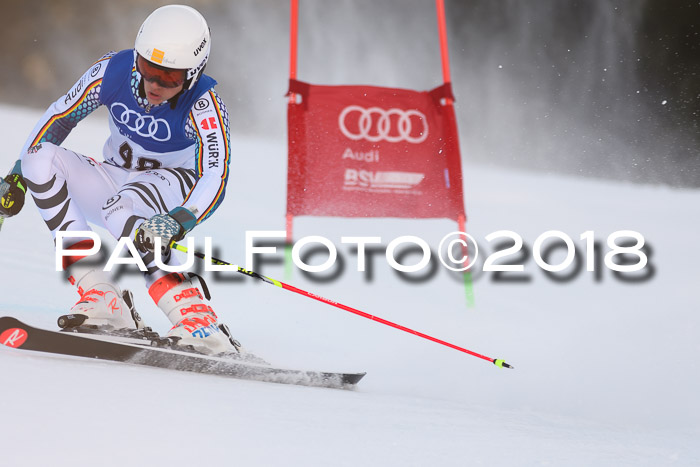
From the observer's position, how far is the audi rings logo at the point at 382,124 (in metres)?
4.30

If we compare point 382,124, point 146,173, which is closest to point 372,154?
point 382,124

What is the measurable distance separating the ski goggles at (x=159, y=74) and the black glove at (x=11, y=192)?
0.65m

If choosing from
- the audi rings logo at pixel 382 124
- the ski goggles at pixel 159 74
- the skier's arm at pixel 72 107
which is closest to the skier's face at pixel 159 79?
the ski goggles at pixel 159 74

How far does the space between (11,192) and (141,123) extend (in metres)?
0.55

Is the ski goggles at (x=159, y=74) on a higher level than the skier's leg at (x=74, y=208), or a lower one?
higher

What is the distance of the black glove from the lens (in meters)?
2.79

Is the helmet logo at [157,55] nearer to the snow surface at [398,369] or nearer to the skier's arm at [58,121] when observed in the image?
the skier's arm at [58,121]

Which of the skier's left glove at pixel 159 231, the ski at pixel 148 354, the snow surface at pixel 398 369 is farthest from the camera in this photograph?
the skier's left glove at pixel 159 231

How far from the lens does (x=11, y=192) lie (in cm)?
279

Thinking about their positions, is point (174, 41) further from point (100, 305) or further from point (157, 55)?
point (100, 305)

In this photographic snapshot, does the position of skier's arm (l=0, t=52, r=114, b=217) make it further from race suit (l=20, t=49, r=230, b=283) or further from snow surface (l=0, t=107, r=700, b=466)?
snow surface (l=0, t=107, r=700, b=466)

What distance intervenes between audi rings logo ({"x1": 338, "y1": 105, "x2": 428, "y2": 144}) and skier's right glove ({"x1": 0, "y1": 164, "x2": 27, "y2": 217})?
6.39ft

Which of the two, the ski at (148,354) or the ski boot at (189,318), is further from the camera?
the ski boot at (189,318)

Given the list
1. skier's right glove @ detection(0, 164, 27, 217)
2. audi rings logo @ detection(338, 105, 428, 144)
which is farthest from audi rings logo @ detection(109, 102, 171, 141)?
audi rings logo @ detection(338, 105, 428, 144)
